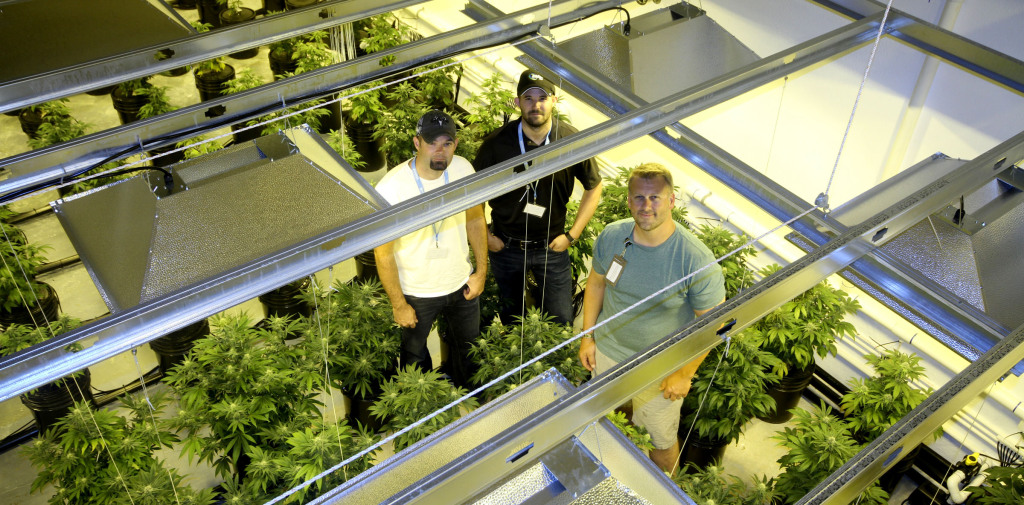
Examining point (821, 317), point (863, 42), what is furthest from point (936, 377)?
point (863, 42)

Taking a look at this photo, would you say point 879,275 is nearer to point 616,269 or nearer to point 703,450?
point 616,269

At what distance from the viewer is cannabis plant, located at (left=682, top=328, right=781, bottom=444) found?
11.3 feet

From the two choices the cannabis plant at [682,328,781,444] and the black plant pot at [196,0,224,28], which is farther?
the black plant pot at [196,0,224,28]

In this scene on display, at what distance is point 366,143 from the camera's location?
5316 millimetres

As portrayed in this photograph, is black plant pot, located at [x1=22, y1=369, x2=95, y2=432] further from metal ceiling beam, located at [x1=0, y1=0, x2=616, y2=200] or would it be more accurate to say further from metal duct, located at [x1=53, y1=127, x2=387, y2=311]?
metal ceiling beam, located at [x1=0, y1=0, x2=616, y2=200]

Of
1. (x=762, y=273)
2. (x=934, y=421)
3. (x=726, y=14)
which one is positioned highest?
(x=934, y=421)

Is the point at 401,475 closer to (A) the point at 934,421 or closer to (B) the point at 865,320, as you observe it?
(A) the point at 934,421

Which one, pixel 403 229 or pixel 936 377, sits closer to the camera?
pixel 403 229

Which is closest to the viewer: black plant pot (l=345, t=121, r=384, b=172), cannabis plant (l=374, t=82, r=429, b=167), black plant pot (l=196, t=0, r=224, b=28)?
cannabis plant (l=374, t=82, r=429, b=167)

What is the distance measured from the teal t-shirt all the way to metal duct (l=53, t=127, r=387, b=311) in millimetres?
1032

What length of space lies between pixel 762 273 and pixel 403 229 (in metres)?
2.38

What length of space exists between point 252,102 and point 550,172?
1070 mm

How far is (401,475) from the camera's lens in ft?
6.19

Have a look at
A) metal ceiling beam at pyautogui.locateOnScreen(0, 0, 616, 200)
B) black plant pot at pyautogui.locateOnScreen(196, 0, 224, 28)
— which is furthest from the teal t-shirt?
black plant pot at pyautogui.locateOnScreen(196, 0, 224, 28)
